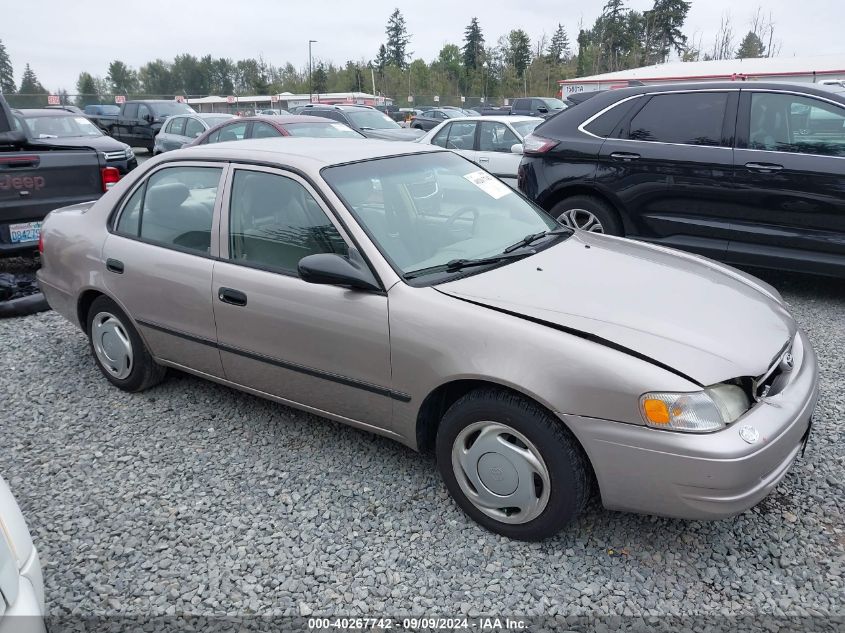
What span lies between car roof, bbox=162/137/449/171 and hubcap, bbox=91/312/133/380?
3.60 ft

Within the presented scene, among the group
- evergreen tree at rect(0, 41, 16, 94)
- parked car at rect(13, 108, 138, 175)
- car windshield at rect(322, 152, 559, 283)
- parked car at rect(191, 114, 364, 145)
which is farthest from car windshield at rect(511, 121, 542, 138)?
evergreen tree at rect(0, 41, 16, 94)

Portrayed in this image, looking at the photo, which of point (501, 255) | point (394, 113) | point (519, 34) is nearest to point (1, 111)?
point (501, 255)

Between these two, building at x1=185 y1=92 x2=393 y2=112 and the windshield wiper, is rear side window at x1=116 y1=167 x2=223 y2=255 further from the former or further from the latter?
building at x1=185 y1=92 x2=393 y2=112

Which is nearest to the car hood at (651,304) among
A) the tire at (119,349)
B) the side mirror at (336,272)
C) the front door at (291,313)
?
the side mirror at (336,272)

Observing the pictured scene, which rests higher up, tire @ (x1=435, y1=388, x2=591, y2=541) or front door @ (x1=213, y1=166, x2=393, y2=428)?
front door @ (x1=213, y1=166, x2=393, y2=428)

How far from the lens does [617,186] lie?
598 centimetres

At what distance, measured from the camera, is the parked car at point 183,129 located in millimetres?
15336

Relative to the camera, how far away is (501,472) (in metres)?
2.69

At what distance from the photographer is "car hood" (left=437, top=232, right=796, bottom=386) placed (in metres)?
2.48

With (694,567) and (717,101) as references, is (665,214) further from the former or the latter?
(694,567)

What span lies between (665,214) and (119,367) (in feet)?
14.9

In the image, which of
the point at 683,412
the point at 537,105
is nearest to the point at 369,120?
the point at 683,412

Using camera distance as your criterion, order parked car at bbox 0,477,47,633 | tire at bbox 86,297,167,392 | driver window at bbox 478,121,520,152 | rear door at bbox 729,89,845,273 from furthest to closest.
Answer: driver window at bbox 478,121,520,152 → rear door at bbox 729,89,845,273 → tire at bbox 86,297,167,392 → parked car at bbox 0,477,47,633

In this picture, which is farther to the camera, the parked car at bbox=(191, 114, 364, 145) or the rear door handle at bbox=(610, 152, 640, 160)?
the parked car at bbox=(191, 114, 364, 145)
